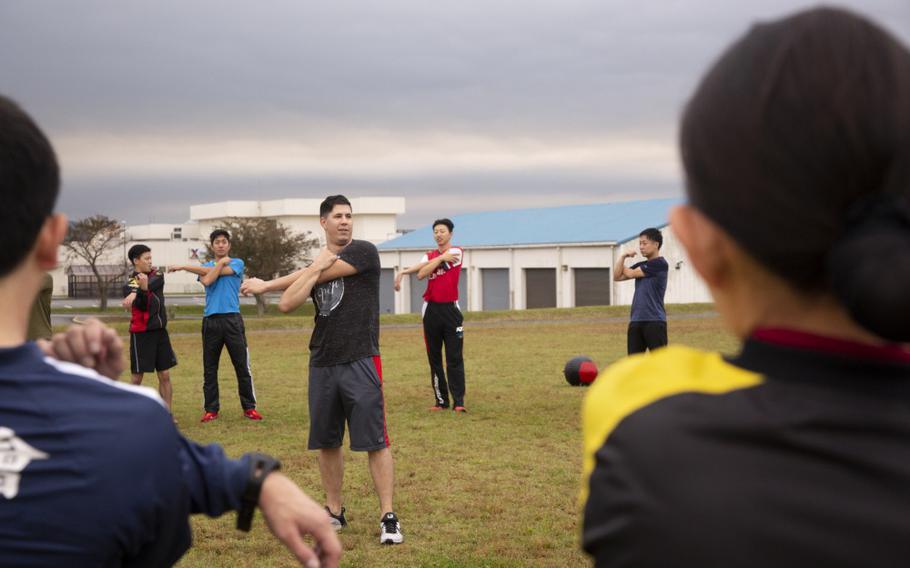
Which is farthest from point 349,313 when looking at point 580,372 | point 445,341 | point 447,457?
point 580,372

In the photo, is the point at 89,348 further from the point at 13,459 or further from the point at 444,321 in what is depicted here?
the point at 444,321

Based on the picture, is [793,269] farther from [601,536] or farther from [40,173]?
[40,173]

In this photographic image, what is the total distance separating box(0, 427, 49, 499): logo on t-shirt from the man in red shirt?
10.9m

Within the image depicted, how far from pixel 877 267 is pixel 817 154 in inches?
6.4

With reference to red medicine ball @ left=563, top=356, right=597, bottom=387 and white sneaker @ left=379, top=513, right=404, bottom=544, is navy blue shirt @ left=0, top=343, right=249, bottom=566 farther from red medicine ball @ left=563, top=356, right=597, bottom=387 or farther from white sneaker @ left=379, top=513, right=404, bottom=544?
red medicine ball @ left=563, top=356, right=597, bottom=387

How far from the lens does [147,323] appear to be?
39.9ft

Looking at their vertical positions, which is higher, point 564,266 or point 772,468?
point 772,468

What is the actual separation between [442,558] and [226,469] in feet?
15.5

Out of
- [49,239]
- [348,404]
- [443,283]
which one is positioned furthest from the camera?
[443,283]

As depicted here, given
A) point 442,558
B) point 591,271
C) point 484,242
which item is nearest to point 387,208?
point 484,242

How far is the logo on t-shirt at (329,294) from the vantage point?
7086mm

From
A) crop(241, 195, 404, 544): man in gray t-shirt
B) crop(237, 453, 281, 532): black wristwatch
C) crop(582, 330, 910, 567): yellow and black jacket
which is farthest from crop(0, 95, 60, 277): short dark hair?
crop(241, 195, 404, 544): man in gray t-shirt

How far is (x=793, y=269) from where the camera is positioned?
45.1 inches

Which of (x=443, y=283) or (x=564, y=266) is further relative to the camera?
(x=564, y=266)
